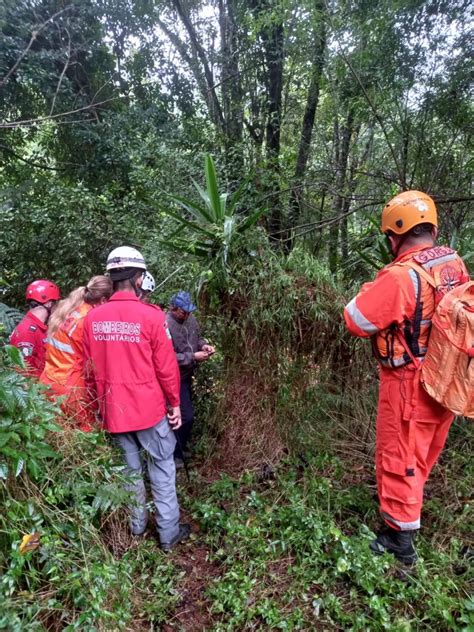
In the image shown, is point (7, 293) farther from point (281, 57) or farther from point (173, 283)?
point (281, 57)

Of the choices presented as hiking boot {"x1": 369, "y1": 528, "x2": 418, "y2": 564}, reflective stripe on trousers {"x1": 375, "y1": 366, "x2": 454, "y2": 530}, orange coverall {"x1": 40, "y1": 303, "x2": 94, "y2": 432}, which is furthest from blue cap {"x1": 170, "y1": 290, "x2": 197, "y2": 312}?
hiking boot {"x1": 369, "y1": 528, "x2": 418, "y2": 564}

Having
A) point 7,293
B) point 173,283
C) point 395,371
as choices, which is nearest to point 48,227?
point 7,293

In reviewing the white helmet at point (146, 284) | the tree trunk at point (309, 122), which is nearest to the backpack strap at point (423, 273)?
the white helmet at point (146, 284)

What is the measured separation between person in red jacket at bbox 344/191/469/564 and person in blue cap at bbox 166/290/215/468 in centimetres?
160

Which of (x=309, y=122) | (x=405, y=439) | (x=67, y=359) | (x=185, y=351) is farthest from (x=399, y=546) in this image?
(x=309, y=122)

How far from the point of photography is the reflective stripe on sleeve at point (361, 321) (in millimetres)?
2076

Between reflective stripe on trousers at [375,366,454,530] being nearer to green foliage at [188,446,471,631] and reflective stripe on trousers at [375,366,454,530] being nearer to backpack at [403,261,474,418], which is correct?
backpack at [403,261,474,418]

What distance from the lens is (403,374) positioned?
6.80 feet

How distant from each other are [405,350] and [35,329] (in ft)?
9.27

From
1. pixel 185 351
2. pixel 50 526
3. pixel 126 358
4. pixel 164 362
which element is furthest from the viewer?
pixel 185 351

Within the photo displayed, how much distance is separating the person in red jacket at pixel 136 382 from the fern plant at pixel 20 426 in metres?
0.54

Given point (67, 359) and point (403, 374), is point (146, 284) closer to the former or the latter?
point (67, 359)

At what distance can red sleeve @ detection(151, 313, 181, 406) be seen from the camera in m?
2.36

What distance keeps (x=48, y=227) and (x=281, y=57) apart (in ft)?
17.2
